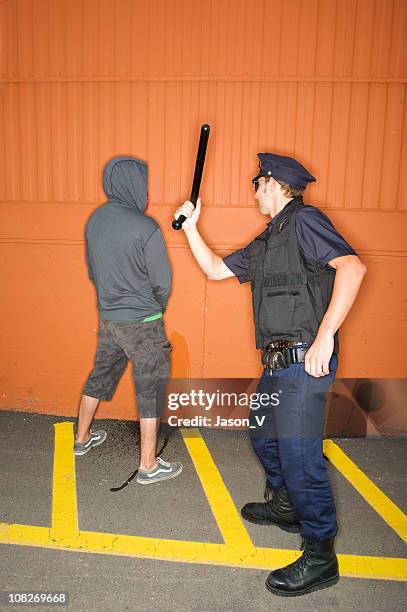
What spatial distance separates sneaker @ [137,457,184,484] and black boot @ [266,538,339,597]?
1.14 m

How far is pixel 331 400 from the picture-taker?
461cm

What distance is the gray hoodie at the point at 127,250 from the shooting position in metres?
3.37

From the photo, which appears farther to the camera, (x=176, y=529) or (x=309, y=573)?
(x=176, y=529)

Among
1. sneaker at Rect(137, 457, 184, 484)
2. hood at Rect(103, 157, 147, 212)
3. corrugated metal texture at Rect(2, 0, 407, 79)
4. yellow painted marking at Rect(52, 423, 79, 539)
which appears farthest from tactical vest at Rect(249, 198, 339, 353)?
corrugated metal texture at Rect(2, 0, 407, 79)

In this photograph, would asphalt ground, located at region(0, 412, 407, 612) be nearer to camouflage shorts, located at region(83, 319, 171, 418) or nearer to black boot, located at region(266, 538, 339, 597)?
black boot, located at region(266, 538, 339, 597)

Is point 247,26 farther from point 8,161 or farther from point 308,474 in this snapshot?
point 308,474

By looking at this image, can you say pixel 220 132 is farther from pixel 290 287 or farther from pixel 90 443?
pixel 90 443

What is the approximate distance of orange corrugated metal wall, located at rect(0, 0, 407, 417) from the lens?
13.8 feet

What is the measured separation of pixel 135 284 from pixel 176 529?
4.85 ft

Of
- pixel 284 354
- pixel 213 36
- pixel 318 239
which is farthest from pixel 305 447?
pixel 213 36

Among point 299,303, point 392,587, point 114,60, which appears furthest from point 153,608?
point 114,60

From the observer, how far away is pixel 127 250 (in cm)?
337

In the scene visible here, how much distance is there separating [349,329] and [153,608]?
2755mm

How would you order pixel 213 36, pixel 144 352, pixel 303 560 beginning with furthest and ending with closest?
1. pixel 213 36
2. pixel 144 352
3. pixel 303 560
